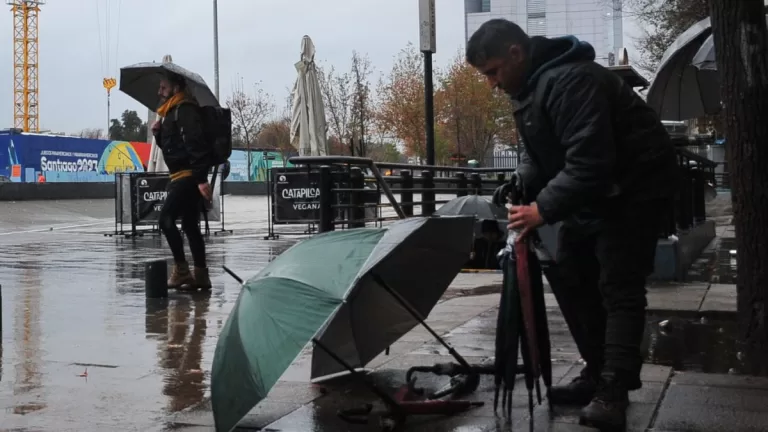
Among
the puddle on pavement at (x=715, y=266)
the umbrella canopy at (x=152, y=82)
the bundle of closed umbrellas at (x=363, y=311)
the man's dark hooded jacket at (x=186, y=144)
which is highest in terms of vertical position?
the umbrella canopy at (x=152, y=82)

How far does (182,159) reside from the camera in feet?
29.0

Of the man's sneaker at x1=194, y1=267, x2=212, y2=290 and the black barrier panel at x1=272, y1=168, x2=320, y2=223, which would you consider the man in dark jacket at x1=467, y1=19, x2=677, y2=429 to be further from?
the black barrier panel at x1=272, y1=168, x2=320, y2=223

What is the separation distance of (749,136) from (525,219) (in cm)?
257

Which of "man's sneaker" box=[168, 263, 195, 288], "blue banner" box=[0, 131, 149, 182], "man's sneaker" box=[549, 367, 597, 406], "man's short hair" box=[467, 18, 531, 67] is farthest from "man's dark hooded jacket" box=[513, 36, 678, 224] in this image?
"blue banner" box=[0, 131, 149, 182]

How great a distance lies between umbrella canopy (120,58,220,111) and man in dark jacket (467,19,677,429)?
550 cm

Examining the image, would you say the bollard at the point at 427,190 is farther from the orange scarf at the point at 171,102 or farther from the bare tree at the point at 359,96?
the bare tree at the point at 359,96

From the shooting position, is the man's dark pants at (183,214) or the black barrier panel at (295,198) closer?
the man's dark pants at (183,214)

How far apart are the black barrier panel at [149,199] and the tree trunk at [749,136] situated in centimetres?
1377

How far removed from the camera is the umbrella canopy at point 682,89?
11766mm

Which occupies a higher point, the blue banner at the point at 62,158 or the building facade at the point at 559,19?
the building facade at the point at 559,19

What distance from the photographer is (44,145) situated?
40.2 m

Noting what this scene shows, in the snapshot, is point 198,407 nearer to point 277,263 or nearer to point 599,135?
point 277,263

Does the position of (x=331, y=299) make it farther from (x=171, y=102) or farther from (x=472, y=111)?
(x=472, y=111)

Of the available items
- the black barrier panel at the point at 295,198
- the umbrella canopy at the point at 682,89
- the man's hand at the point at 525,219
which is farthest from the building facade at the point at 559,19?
the man's hand at the point at 525,219
